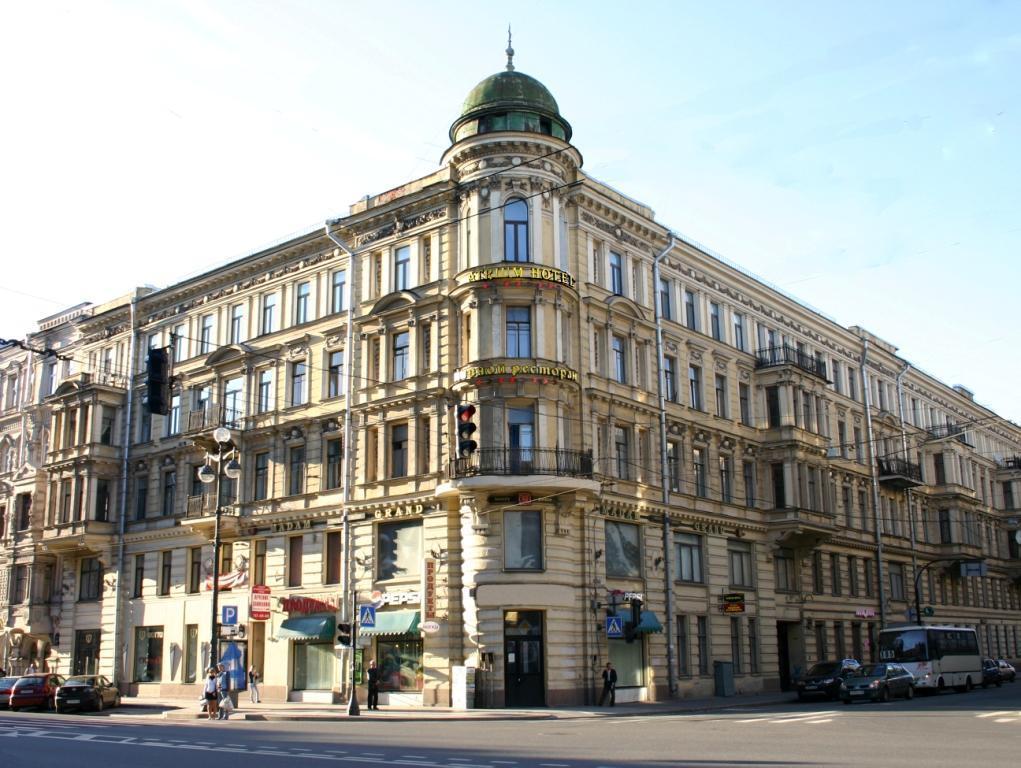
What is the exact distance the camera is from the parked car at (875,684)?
123 ft

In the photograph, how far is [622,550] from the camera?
39.7 metres

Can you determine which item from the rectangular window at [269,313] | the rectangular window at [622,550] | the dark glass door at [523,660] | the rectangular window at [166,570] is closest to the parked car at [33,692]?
the rectangular window at [166,570]

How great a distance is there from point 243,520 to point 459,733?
22.5 metres

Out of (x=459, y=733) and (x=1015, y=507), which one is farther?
(x=1015, y=507)

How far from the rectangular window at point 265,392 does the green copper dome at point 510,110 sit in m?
13.0

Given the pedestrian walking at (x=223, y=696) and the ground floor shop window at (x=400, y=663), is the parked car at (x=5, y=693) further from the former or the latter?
the ground floor shop window at (x=400, y=663)

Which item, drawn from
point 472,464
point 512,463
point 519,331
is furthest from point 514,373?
point 472,464

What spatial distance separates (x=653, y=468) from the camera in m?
42.0

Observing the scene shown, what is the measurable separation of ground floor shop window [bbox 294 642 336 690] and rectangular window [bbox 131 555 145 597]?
1164 centimetres

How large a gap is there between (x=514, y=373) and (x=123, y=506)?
23812mm

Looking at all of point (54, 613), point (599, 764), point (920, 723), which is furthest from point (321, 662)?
point (599, 764)

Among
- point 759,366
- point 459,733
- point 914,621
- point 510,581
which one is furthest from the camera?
point 914,621

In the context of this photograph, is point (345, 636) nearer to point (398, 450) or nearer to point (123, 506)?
point (398, 450)

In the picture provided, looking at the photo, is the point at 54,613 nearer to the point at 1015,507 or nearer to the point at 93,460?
the point at 93,460
